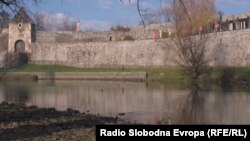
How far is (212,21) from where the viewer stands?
3638 cm

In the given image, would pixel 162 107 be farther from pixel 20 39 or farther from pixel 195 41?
pixel 20 39

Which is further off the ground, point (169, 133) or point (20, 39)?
point (20, 39)

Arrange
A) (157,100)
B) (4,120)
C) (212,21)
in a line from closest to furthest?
(4,120) → (157,100) → (212,21)

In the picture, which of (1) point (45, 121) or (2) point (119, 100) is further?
(2) point (119, 100)

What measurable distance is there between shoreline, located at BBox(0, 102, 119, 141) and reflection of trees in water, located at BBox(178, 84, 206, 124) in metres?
1.92

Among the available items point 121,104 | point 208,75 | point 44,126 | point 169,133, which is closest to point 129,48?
point 208,75

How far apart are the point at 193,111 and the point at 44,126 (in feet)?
20.9

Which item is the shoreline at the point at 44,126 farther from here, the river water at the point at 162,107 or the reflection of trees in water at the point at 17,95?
the reflection of trees in water at the point at 17,95

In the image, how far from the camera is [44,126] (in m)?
9.52

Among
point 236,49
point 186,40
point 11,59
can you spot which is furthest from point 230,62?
point 11,59

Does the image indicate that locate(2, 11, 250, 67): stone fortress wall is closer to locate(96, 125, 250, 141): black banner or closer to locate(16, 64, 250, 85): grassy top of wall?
locate(16, 64, 250, 85): grassy top of wall

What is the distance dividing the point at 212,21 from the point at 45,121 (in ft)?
90.8

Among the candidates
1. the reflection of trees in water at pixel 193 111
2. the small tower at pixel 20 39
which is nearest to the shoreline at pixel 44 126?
the reflection of trees in water at pixel 193 111

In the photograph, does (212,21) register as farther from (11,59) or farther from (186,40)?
(11,59)
